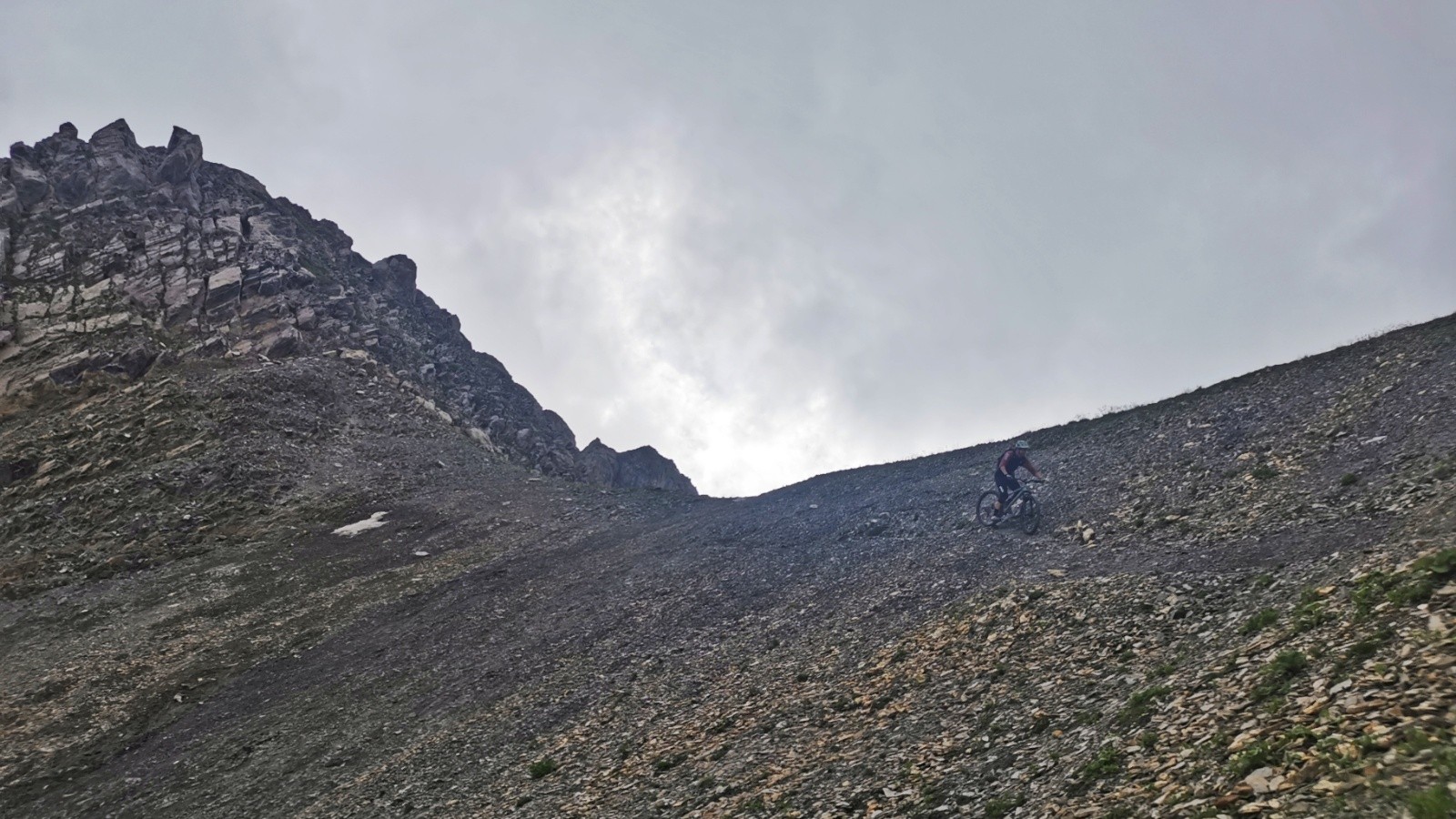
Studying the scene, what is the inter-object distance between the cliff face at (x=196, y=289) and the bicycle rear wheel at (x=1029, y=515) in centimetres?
6317

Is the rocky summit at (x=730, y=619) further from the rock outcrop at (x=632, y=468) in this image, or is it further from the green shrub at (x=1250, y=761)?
the rock outcrop at (x=632, y=468)

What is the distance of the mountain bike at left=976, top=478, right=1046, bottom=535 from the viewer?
2934 centimetres

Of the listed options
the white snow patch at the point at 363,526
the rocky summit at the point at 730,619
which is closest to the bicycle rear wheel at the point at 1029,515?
the rocky summit at the point at 730,619

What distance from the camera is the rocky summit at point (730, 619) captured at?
12.1 metres

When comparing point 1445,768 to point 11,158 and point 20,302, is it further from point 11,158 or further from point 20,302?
point 11,158

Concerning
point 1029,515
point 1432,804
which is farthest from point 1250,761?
point 1029,515

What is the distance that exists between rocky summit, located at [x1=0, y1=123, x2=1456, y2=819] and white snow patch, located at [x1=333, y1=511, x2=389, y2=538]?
291 millimetres

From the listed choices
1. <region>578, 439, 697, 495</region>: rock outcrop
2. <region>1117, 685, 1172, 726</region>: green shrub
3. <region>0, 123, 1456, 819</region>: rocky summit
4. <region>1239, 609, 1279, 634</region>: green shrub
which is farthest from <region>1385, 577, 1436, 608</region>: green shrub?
<region>578, 439, 697, 495</region>: rock outcrop

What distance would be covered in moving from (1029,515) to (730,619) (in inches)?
486

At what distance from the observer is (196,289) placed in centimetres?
8044

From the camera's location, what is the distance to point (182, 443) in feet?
194

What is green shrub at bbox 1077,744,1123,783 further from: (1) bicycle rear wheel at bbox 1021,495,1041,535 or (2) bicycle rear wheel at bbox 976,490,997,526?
(2) bicycle rear wheel at bbox 976,490,997,526

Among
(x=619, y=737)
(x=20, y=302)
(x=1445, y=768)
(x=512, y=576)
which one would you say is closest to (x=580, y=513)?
(x=512, y=576)

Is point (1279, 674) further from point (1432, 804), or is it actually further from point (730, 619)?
point (730, 619)
